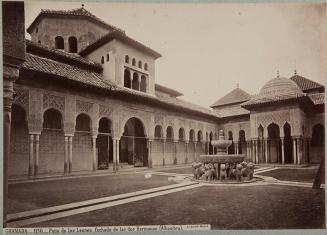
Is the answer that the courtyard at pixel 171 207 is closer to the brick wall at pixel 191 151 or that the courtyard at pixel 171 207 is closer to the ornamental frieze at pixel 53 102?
the ornamental frieze at pixel 53 102

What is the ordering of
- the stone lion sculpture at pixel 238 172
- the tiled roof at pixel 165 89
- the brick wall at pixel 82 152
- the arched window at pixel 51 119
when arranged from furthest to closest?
the tiled roof at pixel 165 89, the brick wall at pixel 82 152, the arched window at pixel 51 119, the stone lion sculpture at pixel 238 172

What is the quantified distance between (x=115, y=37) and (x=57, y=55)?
2558 millimetres

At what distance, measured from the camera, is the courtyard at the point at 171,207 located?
410 centimetres

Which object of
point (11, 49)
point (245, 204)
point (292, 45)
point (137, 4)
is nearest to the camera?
point (11, 49)

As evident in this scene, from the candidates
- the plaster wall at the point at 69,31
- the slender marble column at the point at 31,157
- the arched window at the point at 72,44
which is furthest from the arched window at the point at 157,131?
the slender marble column at the point at 31,157

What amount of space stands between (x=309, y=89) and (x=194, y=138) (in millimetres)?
7098

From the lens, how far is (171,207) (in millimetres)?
4750

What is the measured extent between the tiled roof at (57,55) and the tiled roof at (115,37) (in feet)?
3.18

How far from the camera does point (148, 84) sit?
13.7 metres

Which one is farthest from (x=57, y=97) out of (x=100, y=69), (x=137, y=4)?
(x=137, y=4)

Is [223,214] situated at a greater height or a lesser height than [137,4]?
lesser

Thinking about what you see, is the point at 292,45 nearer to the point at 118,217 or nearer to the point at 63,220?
the point at 118,217

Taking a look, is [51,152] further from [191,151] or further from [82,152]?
[191,151]

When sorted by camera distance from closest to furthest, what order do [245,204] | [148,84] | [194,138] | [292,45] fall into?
[245,204] < [292,45] < [148,84] < [194,138]
